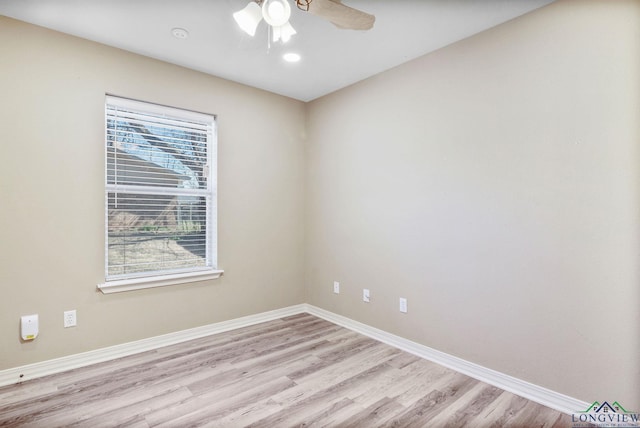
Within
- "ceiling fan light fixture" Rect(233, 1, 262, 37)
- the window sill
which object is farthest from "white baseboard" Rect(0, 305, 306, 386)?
"ceiling fan light fixture" Rect(233, 1, 262, 37)

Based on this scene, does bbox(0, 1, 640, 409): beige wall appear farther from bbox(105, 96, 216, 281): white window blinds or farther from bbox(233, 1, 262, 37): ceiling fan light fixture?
bbox(233, 1, 262, 37): ceiling fan light fixture

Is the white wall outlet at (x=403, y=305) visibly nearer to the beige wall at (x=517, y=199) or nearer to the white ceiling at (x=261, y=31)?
the beige wall at (x=517, y=199)

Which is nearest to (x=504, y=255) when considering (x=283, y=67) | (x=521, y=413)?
(x=521, y=413)

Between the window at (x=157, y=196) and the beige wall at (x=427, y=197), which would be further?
the window at (x=157, y=196)

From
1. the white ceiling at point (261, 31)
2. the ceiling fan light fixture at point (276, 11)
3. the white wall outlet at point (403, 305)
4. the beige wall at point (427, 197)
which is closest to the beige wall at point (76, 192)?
the beige wall at point (427, 197)

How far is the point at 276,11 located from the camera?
1.51 metres

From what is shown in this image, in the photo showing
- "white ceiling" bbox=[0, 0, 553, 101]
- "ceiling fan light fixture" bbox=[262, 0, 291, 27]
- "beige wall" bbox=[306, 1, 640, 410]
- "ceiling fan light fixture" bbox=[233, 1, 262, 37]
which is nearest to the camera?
"ceiling fan light fixture" bbox=[262, 0, 291, 27]

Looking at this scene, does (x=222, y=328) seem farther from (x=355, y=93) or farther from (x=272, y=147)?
(x=355, y=93)

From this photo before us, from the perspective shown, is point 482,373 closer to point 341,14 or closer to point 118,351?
point 341,14

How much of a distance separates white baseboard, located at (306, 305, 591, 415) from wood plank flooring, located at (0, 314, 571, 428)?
0.07m

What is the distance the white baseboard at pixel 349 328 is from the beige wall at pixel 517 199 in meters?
0.07

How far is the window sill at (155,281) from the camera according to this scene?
8.91ft

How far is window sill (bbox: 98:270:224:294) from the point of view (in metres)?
2.71

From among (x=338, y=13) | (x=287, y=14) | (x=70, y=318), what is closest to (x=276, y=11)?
(x=287, y=14)
